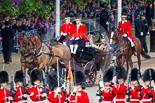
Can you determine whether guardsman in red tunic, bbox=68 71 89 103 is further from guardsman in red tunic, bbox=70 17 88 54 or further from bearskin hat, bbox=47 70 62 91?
guardsman in red tunic, bbox=70 17 88 54

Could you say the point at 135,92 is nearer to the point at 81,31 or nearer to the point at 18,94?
the point at 18,94

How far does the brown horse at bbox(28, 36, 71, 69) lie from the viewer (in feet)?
55.2

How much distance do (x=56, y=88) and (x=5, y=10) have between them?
7.94 meters

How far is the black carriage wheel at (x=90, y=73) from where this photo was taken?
1719cm

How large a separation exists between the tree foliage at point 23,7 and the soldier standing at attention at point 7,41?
0.79 metres

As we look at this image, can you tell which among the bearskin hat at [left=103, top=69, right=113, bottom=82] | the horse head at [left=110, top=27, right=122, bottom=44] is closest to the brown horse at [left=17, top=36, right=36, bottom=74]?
the horse head at [left=110, top=27, right=122, bottom=44]

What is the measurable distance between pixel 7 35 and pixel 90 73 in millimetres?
5553

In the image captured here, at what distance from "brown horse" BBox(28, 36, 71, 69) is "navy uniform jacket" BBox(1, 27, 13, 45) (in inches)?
180

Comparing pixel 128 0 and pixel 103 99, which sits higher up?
pixel 128 0

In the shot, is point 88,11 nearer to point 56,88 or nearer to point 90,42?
point 90,42

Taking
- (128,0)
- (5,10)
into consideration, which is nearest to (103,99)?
(5,10)

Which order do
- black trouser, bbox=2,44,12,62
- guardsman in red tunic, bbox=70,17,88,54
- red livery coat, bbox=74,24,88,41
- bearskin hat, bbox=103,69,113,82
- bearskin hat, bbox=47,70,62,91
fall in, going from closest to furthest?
1. bearskin hat, bbox=103,69,113,82
2. bearskin hat, bbox=47,70,62,91
3. guardsman in red tunic, bbox=70,17,88,54
4. red livery coat, bbox=74,24,88,41
5. black trouser, bbox=2,44,12,62

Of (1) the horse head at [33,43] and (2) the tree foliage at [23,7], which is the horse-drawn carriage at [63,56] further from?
(2) the tree foliage at [23,7]

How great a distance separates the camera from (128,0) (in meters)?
32.7
